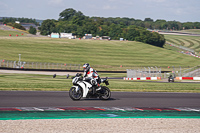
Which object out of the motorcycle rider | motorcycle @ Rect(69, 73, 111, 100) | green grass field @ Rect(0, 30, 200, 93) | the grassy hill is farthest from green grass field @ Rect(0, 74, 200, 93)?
the grassy hill

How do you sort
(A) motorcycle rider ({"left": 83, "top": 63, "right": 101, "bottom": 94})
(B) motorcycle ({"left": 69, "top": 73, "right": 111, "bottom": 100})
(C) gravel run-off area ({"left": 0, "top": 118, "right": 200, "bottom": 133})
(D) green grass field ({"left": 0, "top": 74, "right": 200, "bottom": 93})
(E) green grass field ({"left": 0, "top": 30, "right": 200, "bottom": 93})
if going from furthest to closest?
(E) green grass field ({"left": 0, "top": 30, "right": 200, "bottom": 93})
(D) green grass field ({"left": 0, "top": 74, "right": 200, "bottom": 93})
(A) motorcycle rider ({"left": 83, "top": 63, "right": 101, "bottom": 94})
(B) motorcycle ({"left": 69, "top": 73, "right": 111, "bottom": 100})
(C) gravel run-off area ({"left": 0, "top": 118, "right": 200, "bottom": 133})

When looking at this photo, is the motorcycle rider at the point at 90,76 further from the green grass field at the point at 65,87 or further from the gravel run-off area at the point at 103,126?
the green grass field at the point at 65,87

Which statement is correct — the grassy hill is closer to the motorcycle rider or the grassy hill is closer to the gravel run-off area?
the motorcycle rider

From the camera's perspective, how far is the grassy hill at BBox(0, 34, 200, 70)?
110000 mm

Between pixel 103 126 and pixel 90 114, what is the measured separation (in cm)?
256

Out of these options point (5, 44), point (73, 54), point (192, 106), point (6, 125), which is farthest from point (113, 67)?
point (6, 125)

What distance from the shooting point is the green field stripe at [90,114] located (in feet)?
45.1

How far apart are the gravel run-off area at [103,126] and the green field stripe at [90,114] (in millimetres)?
730

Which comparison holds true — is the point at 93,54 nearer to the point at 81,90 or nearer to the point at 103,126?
the point at 81,90

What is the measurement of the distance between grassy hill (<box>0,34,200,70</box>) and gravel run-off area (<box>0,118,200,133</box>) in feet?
286

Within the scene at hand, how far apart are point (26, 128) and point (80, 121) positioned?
2.24 metres


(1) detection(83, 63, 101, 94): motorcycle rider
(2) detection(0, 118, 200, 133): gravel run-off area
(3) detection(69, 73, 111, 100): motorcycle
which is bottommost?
(2) detection(0, 118, 200, 133): gravel run-off area

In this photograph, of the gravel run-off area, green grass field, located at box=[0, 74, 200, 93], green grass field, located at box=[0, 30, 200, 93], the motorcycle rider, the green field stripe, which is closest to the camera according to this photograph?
the gravel run-off area

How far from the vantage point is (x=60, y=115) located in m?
14.2
